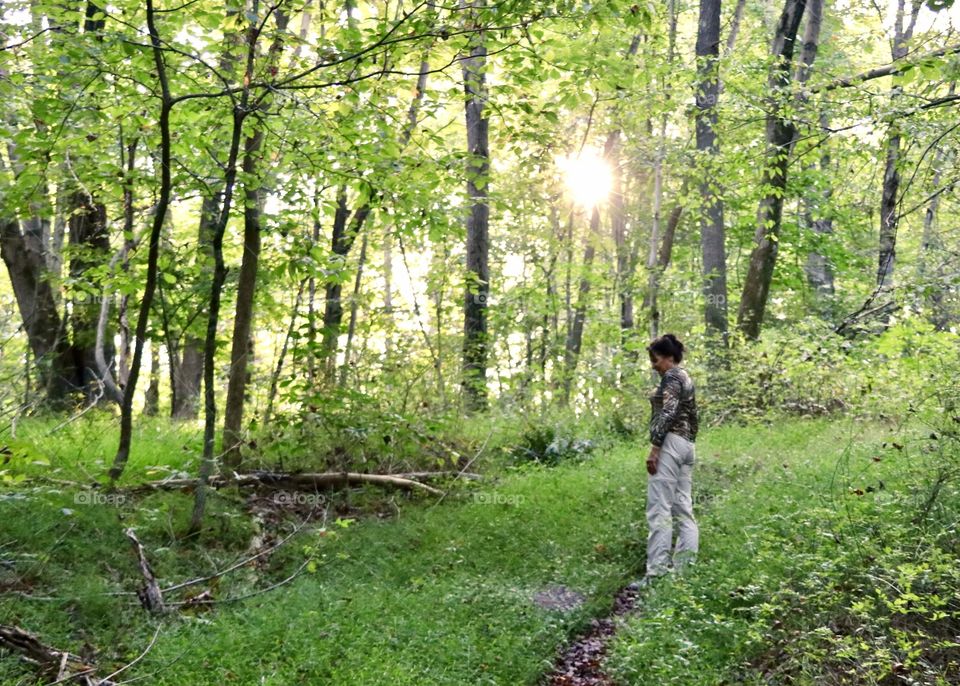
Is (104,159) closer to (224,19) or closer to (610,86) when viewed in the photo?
(224,19)

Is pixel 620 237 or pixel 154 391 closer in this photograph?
pixel 154 391

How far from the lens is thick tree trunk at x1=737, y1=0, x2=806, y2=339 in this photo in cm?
1404

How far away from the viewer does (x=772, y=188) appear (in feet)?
44.1

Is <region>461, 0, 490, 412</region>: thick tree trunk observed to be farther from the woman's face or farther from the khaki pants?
the khaki pants

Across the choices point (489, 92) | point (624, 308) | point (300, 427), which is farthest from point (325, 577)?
point (624, 308)

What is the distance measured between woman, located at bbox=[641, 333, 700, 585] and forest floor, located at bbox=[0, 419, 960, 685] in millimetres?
385

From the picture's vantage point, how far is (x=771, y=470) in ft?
31.9

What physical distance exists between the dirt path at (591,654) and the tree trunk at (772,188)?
28.8ft

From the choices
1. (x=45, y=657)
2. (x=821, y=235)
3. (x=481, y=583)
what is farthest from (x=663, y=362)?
(x=821, y=235)

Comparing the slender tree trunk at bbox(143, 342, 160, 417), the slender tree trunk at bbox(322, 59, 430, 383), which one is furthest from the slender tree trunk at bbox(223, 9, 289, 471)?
the slender tree trunk at bbox(143, 342, 160, 417)

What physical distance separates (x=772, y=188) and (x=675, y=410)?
7.23 meters

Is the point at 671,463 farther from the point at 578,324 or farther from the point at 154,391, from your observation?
the point at 578,324

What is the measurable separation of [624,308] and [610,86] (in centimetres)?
1360

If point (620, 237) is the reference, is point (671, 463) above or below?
below
